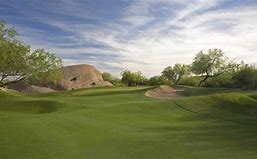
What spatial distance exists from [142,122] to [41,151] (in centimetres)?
1412

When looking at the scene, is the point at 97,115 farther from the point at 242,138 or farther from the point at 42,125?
the point at 242,138

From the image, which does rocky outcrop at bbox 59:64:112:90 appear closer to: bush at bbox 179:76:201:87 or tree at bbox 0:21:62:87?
bush at bbox 179:76:201:87

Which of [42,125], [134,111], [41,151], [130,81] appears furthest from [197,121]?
[130,81]

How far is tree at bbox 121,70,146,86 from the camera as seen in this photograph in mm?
119875

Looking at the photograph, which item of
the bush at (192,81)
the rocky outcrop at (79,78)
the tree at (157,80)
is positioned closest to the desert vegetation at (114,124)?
the rocky outcrop at (79,78)

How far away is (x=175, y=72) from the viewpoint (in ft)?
406

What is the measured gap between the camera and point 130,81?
12025 cm

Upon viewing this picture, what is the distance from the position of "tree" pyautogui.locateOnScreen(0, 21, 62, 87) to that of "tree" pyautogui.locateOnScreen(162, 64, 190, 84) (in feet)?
285

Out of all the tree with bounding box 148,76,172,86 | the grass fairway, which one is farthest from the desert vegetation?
the tree with bounding box 148,76,172,86

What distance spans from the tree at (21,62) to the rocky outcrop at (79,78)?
41.4m

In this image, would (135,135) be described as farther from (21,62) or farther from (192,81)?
(192,81)

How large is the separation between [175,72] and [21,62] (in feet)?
304

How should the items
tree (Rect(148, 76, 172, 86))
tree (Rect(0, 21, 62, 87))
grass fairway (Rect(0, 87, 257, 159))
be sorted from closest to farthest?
grass fairway (Rect(0, 87, 257, 159)), tree (Rect(0, 21, 62, 87)), tree (Rect(148, 76, 172, 86))

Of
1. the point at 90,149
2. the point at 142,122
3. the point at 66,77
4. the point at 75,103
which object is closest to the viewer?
the point at 90,149
